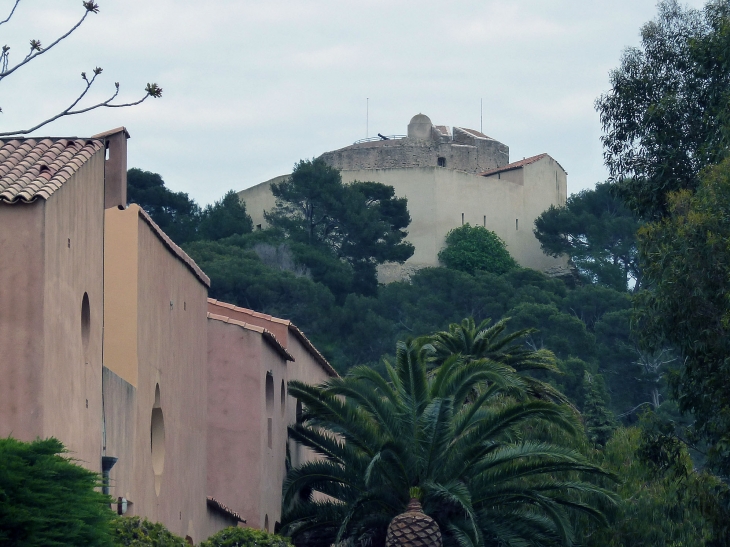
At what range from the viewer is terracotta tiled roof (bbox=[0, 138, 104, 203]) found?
39.2 ft

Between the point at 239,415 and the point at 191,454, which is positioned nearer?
the point at 191,454

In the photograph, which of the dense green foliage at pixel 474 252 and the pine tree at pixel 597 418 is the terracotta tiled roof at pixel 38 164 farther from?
the dense green foliage at pixel 474 252

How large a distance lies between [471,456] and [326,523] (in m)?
2.65

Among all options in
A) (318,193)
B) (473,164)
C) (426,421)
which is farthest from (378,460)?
(473,164)

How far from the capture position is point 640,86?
69.6 feet

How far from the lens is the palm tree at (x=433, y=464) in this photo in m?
20.8

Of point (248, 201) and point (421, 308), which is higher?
point (248, 201)

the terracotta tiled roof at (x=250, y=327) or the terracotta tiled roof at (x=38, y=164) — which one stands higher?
the terracotta tiled roof at (x=38, y=164)

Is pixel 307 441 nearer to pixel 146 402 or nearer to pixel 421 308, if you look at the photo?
pixel 146 402

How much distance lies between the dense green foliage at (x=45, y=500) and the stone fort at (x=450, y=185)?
→ 64.0 meters

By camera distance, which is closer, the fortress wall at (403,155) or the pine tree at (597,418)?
the pine tree at (597,418)

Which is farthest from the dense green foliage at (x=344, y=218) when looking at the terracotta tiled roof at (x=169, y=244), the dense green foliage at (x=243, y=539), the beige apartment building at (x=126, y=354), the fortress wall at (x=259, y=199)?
the dense green foliage at (x=243, y=539)

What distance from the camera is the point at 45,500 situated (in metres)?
9.44

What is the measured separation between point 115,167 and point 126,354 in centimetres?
207
